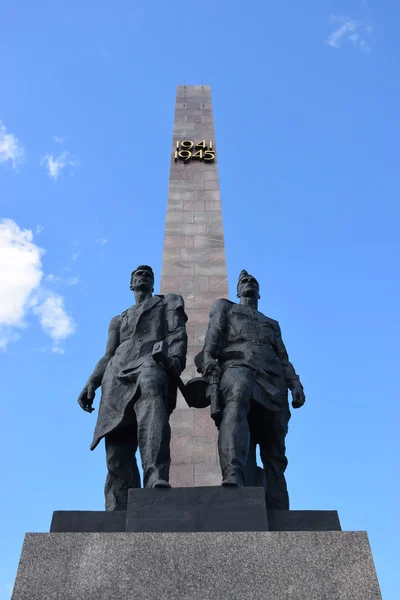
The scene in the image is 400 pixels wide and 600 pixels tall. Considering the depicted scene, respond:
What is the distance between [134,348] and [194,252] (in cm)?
666

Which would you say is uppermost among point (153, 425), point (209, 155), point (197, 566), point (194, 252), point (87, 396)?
point (209, 155)

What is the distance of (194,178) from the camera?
1620cm

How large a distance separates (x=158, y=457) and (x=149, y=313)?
2.05m

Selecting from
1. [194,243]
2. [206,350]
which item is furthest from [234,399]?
[194,243]

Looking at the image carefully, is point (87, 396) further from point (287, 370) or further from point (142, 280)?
point (287, 370)

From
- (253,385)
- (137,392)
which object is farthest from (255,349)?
(137,392)

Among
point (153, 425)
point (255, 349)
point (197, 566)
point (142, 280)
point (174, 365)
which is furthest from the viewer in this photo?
point (142, 280)

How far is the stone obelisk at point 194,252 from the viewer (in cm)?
1074

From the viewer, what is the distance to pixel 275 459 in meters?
7.71

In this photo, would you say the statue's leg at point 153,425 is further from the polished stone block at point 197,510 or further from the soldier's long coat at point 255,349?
the soldier's long coat at point 255,349

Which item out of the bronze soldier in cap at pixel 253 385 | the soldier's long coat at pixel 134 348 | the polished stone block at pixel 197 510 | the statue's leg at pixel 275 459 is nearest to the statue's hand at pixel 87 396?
the soldier's long coat at pixel 134 348

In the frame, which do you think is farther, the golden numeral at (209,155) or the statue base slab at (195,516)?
the golden numeral at (209,155)

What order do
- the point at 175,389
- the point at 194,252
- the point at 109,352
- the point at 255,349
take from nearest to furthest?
the point at 175,389, the point at 255,349, the point at 109,352, the point at 194,252

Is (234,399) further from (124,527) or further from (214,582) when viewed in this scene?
(214,582)
